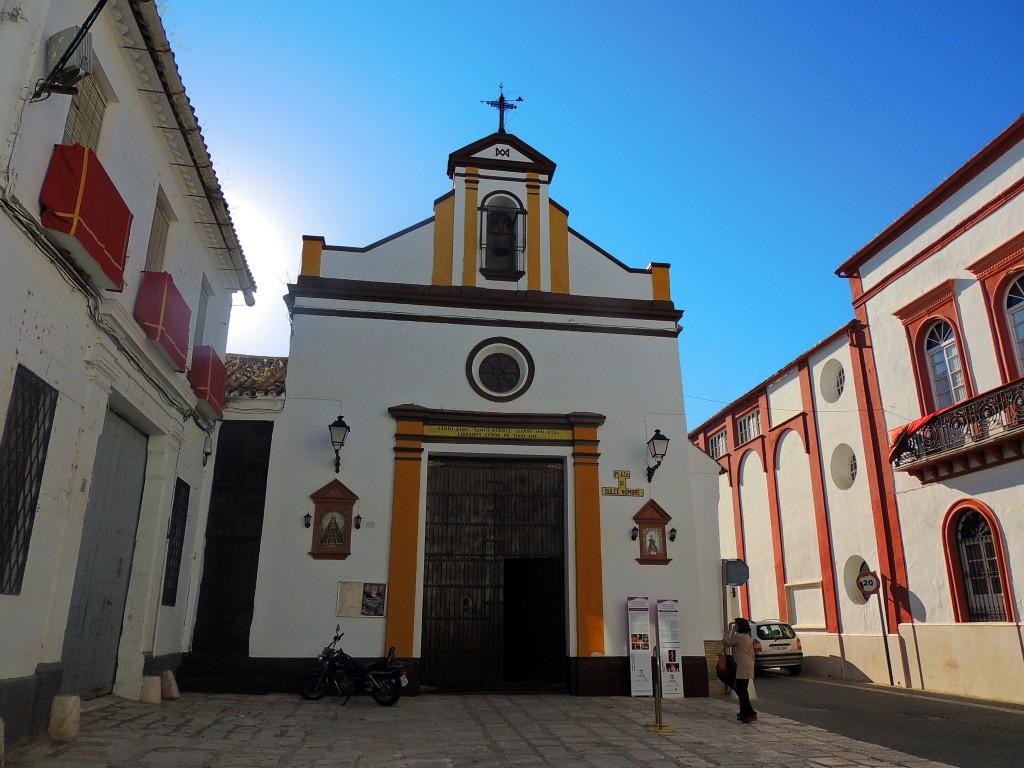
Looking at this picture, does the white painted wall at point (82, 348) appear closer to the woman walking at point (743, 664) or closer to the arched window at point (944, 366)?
the woman walking at point (743, 664)

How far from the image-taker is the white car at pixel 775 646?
60.7 feet

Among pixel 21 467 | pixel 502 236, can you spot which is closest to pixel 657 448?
pixel 502 236

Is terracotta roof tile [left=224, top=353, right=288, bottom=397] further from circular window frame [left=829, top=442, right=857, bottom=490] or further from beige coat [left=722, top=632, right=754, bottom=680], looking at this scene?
circular window frame [left=829, top=442, right=857, bottom=490]

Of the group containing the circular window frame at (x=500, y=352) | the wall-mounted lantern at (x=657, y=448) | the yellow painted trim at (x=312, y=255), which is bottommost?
the wall-mounted lantern at (x=657, y=448)

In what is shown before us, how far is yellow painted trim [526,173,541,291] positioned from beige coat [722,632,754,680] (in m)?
7.08

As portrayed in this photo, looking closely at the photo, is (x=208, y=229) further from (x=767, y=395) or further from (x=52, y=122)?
(x=767, y=395)

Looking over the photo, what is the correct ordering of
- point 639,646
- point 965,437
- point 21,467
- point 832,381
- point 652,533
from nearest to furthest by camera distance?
point 21,467, point 639,646, point 652,533, point 965,437, point 832,381

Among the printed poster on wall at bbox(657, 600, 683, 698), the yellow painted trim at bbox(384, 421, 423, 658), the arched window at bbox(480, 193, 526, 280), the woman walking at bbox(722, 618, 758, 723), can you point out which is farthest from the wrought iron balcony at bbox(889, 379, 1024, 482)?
the yellow painted trim at bbox(384, 421, 423, 658)

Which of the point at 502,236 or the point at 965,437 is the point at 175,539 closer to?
the point at 502,236

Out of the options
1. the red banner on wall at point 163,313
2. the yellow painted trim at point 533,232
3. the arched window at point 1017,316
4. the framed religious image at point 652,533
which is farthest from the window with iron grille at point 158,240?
the arched window at point 1017,316

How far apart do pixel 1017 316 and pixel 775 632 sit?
380 inches

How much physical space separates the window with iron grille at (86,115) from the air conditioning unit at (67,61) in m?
0.85

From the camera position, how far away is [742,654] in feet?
33.9

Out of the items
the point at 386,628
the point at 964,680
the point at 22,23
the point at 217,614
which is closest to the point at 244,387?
the point at 217,614
